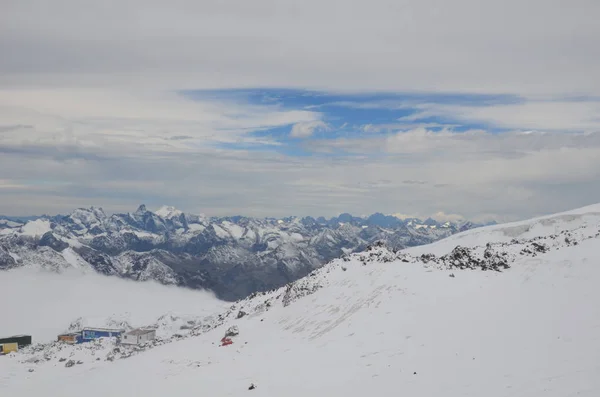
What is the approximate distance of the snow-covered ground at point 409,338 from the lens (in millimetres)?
19719

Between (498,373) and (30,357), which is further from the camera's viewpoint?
(30,357)

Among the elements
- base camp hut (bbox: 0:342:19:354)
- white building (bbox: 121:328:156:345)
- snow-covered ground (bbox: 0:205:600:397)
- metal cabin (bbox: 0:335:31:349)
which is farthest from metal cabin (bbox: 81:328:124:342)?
snow-covered ground (bbox: 0:205:600:397)

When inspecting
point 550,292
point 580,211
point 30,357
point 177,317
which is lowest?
point 177,317

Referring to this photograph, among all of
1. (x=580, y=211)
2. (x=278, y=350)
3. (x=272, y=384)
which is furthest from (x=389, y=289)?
(x=580, y=211)

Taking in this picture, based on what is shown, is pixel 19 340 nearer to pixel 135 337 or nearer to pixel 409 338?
pixel 135 337

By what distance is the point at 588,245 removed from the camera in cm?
3866

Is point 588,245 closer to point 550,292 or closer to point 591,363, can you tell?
point 550,292

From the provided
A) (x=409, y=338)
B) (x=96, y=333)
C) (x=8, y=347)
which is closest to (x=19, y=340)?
(x=8, y=347)

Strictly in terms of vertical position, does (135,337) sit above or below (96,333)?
above

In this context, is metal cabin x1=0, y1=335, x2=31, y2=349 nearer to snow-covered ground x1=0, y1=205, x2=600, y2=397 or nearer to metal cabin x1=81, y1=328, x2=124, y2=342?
metal cabin x1=81, y1=328, x2=124, y2=342

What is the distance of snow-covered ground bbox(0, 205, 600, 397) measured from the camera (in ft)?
64.7

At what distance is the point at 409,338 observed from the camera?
90.1ft

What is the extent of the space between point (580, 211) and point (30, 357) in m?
101

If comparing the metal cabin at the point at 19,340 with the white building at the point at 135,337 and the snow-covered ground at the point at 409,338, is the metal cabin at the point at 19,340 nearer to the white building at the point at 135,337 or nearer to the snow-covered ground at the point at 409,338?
the white building at the point at 135,337
